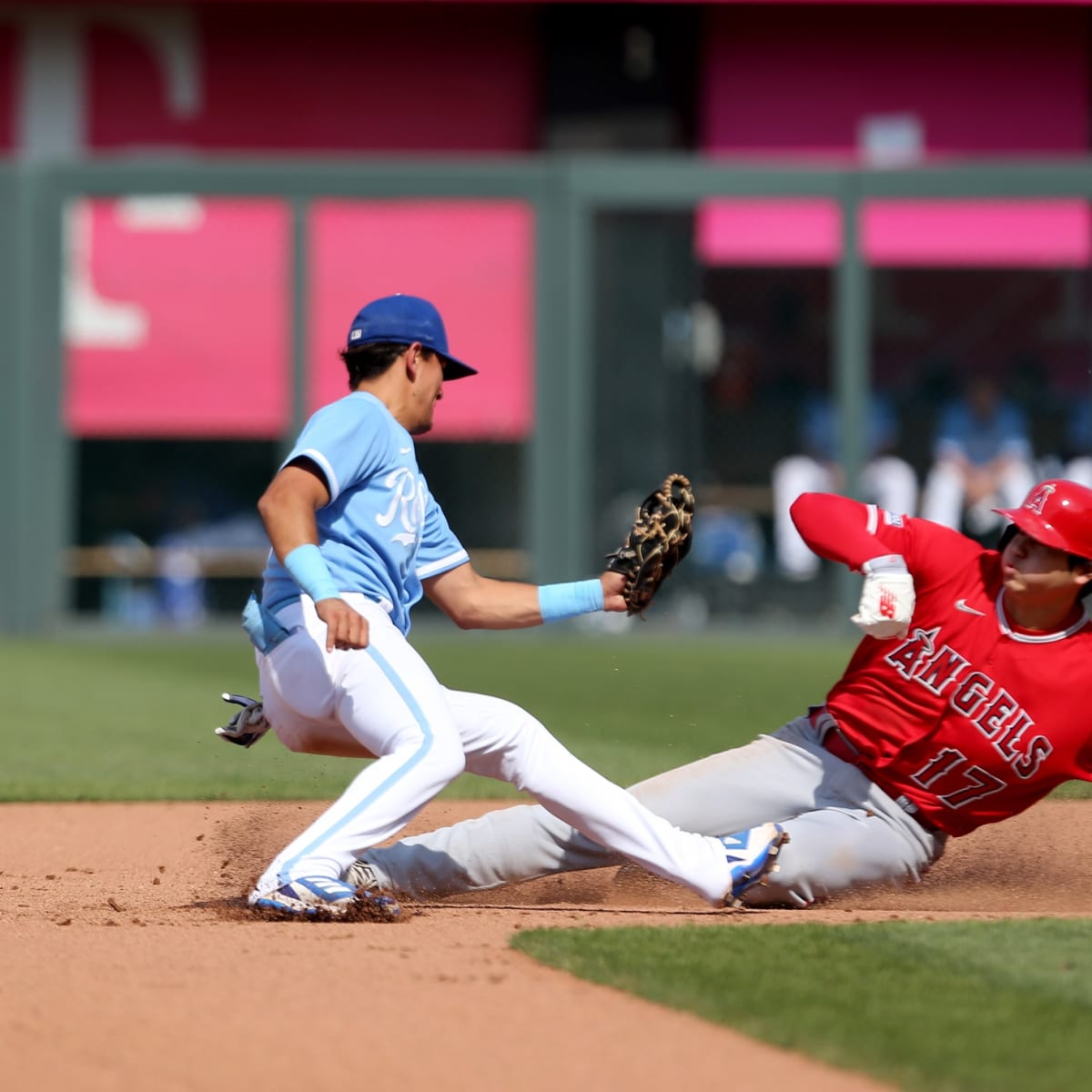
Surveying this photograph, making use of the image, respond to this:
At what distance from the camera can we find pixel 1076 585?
4742mm

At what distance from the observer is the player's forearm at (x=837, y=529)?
4727mm

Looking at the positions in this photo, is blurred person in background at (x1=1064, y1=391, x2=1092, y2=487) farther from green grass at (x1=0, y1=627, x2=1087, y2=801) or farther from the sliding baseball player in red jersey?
the sliding baseball player in red jersey

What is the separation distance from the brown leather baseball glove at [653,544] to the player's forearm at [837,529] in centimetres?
28

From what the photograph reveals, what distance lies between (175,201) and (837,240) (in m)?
4.66

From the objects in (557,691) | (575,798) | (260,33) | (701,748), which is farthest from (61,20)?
(575,798)

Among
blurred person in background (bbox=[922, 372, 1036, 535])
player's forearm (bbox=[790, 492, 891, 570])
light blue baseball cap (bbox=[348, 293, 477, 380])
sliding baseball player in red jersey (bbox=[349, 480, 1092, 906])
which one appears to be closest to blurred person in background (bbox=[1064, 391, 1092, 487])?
blurred person in background (bbox=[922, 372, 1036, 535])

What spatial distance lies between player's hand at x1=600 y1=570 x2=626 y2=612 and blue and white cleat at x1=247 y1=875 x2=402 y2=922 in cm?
92

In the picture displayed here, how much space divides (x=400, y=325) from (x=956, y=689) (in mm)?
1575

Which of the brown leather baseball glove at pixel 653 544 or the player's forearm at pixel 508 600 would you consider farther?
the player's forearm at pixel 508 600

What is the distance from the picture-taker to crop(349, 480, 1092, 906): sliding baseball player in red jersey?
4.70 meters

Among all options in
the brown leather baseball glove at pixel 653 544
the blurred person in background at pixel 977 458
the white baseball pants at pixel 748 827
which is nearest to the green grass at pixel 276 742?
the blurred person in background at pixel 977 458

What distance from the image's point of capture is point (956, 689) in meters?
4.76

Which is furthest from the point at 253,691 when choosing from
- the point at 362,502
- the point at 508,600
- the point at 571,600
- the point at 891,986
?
the point at 891,986

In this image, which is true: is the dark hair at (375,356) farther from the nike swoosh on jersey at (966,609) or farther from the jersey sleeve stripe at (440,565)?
the nike swoosh on jersey at (966,609)
